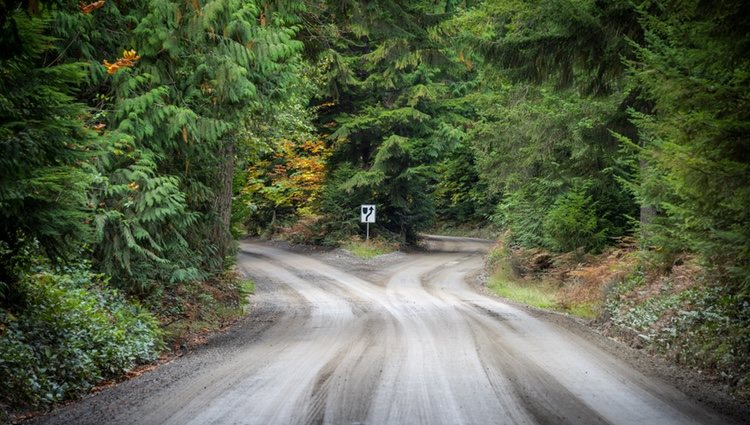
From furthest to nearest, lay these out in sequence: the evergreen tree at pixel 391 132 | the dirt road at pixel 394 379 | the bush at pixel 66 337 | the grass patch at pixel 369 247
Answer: the evergreen tree at pixel 391 132 → the grass patch at pixel 369 247 → the bush at pixel 66 337 → the dirt road at pixel 394 379

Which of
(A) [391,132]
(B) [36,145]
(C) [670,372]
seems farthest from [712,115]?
(A) [391,132]

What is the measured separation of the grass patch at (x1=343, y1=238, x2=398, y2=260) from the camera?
104 ft

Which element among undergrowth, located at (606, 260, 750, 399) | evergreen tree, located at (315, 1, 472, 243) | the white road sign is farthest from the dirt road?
evergreen tree, located at (315, 1, 472, 243)

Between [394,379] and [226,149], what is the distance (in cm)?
855

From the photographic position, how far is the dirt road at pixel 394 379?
6.36 meters

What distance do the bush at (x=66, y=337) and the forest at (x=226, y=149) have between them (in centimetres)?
3

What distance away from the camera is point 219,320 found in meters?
13.5

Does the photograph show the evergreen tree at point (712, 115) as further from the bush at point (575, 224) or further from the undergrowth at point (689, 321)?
the bush at point (575, 224)

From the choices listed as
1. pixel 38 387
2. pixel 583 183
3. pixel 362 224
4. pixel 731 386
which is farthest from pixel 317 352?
pixel 362 224

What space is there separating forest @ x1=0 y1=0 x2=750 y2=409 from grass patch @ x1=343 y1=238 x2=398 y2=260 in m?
13.1

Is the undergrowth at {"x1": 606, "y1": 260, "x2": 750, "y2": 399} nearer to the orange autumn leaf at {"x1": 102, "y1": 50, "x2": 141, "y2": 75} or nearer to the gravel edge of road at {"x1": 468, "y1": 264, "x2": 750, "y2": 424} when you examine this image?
the gravel edge of road at {"x1": 468, "y1": 264, "x2": 750, "y2": 424}

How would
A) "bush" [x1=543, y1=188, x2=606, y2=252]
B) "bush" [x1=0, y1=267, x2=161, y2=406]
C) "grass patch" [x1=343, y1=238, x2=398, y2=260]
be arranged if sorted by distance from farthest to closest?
"grass patch" [x1=343, y1=238, x2=398, y2=260]
"bush" [x1=543, y1=188, x2=606, y2=252]
"bush" [x1=0, y1=267, x2=161, y2=406]

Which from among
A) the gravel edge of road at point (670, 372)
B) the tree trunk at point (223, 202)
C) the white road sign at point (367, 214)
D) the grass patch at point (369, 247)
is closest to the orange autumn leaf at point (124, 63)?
the tree trunk at point (223, 202)

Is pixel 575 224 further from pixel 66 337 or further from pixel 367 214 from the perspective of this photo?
pixel 66 337
